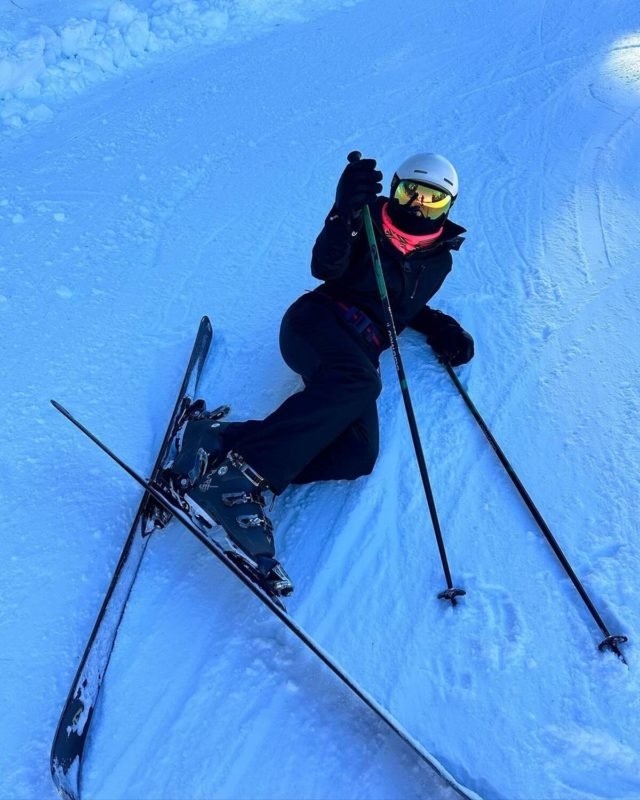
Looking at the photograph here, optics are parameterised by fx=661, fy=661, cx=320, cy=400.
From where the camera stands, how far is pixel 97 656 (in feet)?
7.34

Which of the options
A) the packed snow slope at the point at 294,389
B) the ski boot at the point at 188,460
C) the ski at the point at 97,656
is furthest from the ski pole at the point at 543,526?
the ski at the point at 97,656

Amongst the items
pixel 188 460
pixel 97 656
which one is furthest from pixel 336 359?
pixel 97 656

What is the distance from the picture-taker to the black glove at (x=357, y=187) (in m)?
2.71

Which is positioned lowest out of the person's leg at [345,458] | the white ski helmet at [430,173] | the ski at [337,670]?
the ski at [337,670]

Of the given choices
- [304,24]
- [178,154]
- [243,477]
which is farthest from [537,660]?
[304,24]

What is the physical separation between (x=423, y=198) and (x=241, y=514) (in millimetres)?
1576

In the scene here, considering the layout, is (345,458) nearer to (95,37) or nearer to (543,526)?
(543,526)

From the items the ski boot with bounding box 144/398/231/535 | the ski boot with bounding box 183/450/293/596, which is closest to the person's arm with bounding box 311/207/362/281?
the ski boot with bounding box 144/398/231/535

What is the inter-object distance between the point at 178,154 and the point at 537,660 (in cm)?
430

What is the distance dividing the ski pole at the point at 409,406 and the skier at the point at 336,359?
2.5 inches

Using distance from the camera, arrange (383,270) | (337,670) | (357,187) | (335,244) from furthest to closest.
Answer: (383,270) → (335,244) → (357,187) → (337,670)

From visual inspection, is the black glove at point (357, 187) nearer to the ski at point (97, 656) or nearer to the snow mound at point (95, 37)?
the ski at point (97, 656)

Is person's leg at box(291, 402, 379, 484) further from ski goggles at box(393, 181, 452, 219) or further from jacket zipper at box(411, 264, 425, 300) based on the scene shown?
ski goggles at box(393, 181, 452, 219)

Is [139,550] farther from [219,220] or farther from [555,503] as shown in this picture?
[219,220]
